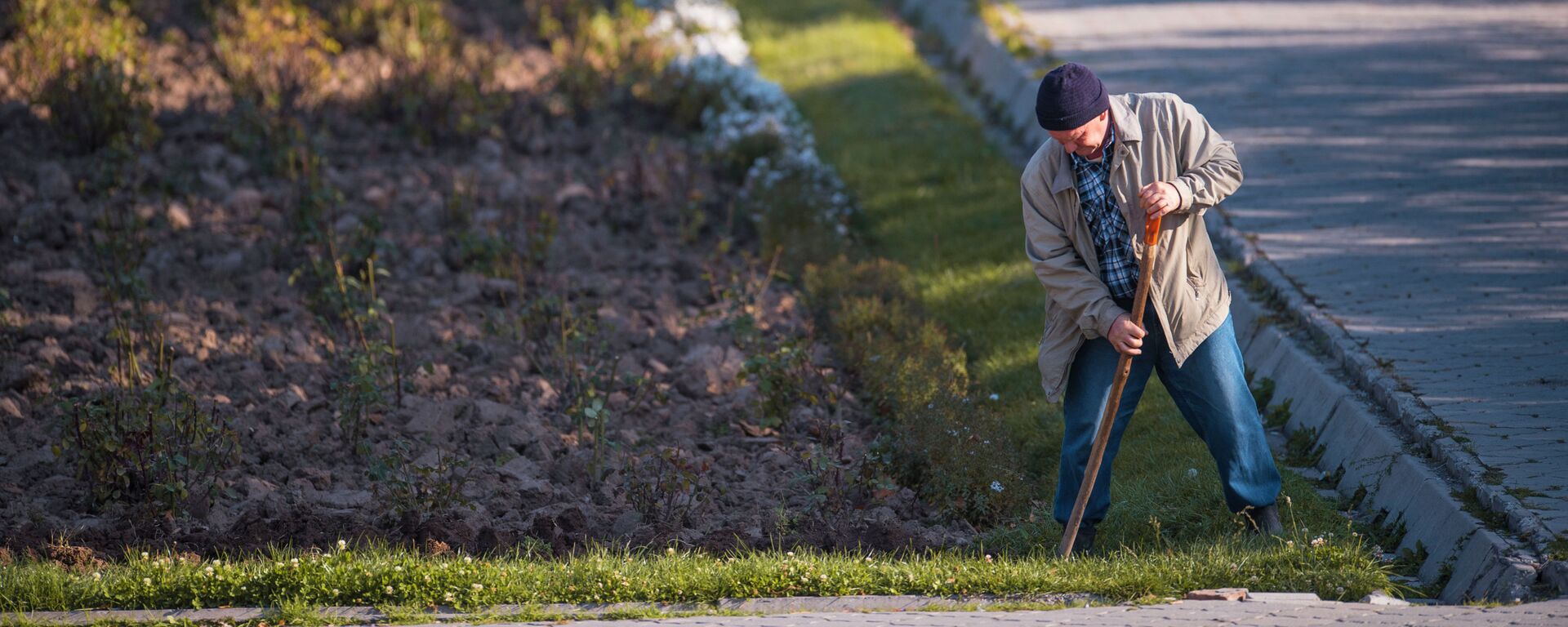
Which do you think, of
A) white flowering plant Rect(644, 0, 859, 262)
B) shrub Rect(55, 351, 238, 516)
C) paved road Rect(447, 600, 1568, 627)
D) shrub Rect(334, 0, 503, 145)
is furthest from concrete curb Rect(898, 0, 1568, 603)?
shrub Rect(334, 0, 503, 145)

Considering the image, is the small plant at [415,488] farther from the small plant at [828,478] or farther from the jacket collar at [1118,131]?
the jacket collar at [1118,131]

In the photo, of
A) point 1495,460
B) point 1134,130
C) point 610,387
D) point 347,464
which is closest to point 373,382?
point 347,464

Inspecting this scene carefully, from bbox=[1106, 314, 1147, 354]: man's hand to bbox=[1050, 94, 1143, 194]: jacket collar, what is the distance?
49cm

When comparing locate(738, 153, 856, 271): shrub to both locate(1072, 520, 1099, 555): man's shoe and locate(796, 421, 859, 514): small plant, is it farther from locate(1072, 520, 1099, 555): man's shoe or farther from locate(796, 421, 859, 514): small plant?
locate(1072, 520, 1099, 555): man's shoe

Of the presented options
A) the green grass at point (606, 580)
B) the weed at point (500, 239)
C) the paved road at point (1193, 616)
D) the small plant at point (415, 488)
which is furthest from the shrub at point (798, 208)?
the paved road at point (1193, 616)

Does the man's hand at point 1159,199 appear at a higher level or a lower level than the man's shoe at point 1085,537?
higher

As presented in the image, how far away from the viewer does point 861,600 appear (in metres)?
4.27

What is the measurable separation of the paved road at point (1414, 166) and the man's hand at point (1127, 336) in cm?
134

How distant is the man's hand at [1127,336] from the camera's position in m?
4.27

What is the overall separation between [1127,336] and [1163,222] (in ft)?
1.36

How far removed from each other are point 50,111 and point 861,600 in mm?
7232

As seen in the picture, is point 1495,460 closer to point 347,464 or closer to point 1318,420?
point 1318,420

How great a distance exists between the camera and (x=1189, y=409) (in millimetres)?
4625

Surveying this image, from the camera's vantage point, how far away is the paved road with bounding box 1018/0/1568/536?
5297 mm
